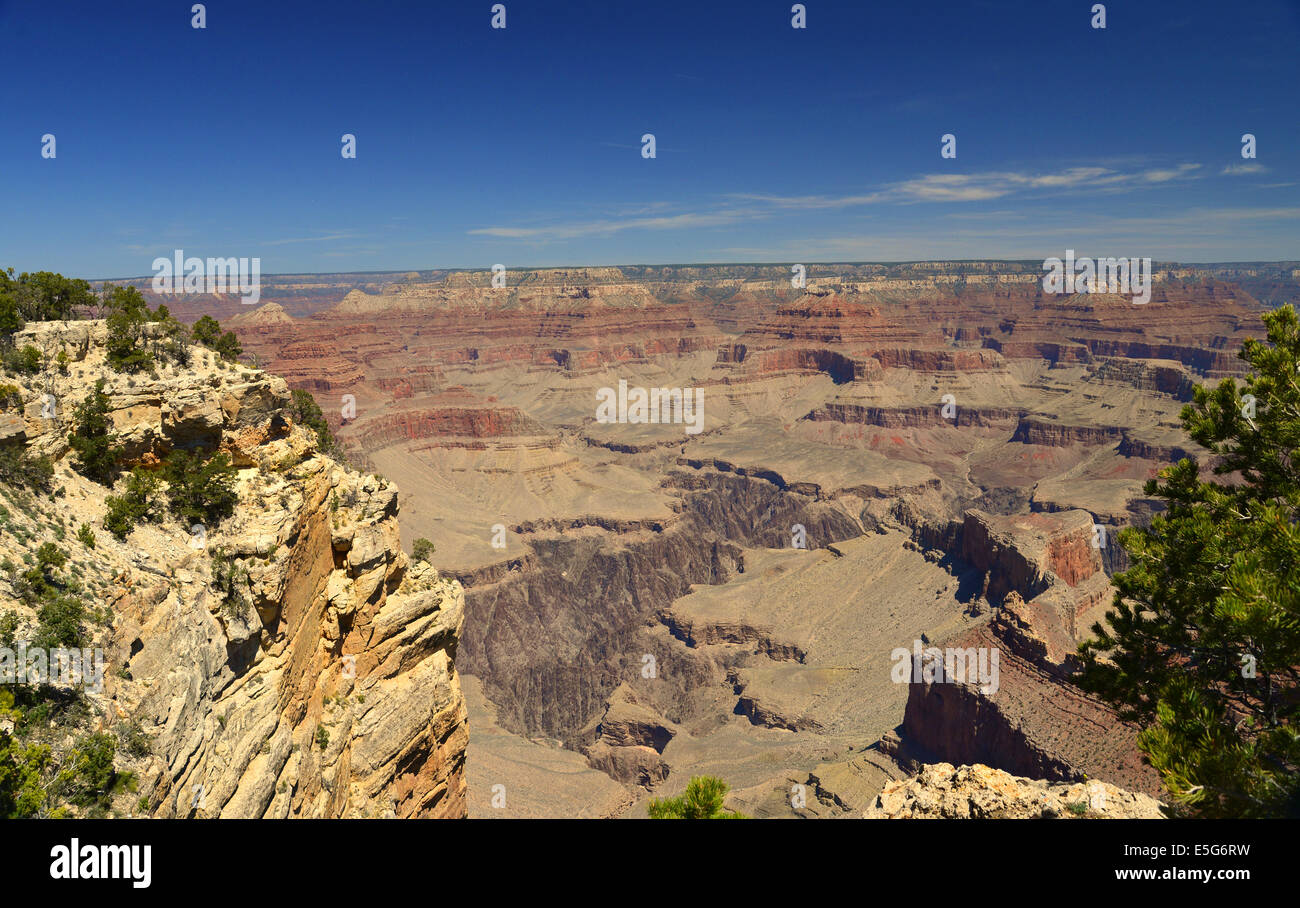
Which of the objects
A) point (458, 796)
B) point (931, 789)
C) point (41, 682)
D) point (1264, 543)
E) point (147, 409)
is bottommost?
point (458, 796)

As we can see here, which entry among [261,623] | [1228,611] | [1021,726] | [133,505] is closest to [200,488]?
[133,505]

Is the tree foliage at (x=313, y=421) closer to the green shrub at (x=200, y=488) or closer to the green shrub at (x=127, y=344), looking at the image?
the green shrub at (x=127, y=344)

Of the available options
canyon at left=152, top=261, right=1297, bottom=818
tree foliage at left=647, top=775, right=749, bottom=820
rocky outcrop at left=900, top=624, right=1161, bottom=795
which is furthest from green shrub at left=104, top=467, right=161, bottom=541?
rocky outcrop at left=900, top=624, right=1161, bottom=795

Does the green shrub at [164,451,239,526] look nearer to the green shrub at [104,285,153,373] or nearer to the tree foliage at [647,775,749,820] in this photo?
the green shrub at [104,285,153,373]

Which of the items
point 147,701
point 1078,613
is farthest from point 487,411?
point 147,701

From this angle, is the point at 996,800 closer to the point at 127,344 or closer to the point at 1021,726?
the point at 127,344
